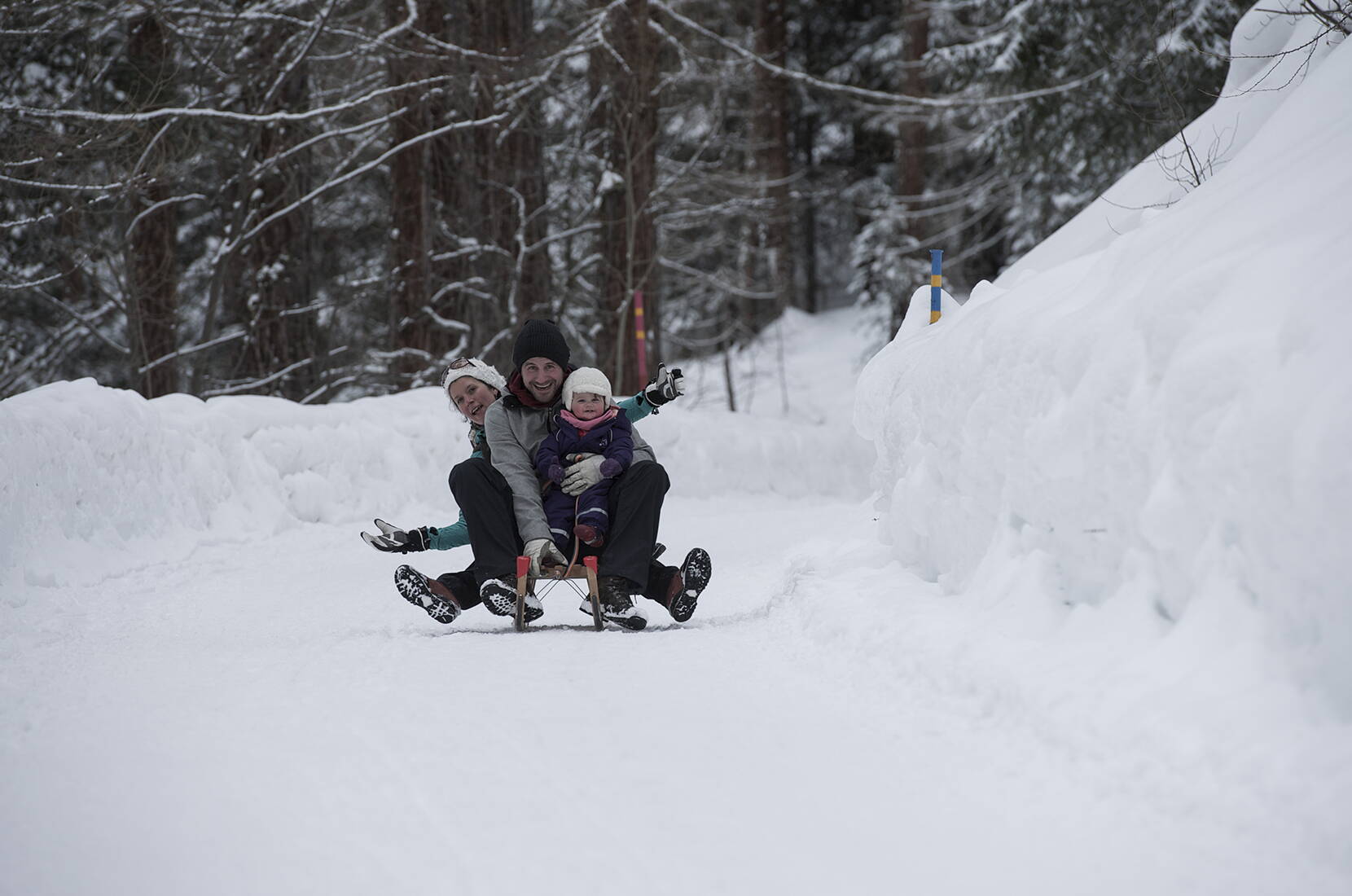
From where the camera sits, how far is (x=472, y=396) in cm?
522

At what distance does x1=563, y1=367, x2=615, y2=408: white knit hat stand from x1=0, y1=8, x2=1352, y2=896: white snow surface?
1007 mm

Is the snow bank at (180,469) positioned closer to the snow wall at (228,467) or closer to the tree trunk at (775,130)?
the snow wall at (228,467)

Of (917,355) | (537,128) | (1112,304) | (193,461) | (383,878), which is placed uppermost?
(537,128)

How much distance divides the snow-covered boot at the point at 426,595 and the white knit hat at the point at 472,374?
0.96m

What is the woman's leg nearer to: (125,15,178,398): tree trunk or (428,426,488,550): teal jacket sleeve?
(428,426,488,550): teal jacket sleeve

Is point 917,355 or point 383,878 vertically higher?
point 917,355

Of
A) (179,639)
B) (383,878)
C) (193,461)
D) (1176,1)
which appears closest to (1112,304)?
(383,878)

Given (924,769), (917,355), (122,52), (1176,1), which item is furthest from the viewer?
(1176,1)

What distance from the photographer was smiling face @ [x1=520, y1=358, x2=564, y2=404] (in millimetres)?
4852

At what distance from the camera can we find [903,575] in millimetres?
4434

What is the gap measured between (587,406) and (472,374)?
0.74m

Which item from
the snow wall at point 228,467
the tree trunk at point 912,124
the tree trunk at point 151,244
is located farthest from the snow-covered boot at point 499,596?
the tree trunk at point 912,124

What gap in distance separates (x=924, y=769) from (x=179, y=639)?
3128mm

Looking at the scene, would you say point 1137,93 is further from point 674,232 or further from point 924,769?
point 924,769
